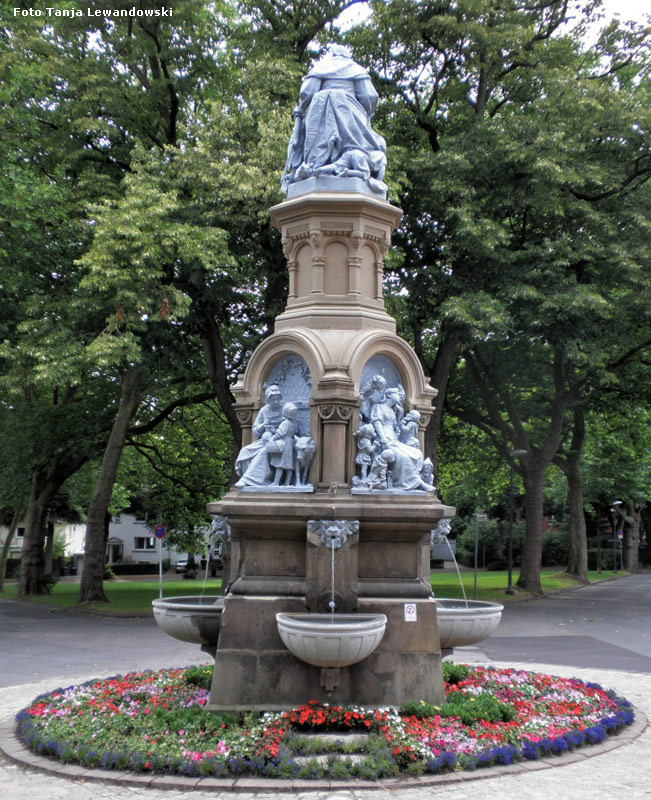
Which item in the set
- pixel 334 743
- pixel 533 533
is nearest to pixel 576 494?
pixel 533 533

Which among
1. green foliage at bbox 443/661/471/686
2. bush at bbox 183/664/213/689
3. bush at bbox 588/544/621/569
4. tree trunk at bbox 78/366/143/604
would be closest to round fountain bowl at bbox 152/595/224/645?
bush at bbox 183/664/213/689

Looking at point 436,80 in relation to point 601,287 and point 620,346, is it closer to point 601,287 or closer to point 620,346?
point 601,287

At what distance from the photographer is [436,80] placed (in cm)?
2147

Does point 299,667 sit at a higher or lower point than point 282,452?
lower

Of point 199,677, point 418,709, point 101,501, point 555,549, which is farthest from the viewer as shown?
point 555,549

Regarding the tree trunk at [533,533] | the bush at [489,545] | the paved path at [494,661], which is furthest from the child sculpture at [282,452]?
the bush at [489,545]

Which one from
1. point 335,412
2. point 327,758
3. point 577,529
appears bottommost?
point 327,758

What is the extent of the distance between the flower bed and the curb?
0.08 m

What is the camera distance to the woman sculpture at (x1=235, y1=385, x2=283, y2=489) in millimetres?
9016

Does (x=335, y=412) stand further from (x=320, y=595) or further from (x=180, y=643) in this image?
(x=180, y=643)

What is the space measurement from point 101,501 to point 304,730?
1840cm

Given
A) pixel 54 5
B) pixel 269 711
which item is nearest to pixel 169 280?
pixel 54 5

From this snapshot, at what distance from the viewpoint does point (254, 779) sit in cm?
680

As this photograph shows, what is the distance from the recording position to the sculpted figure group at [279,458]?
899 centimetres
